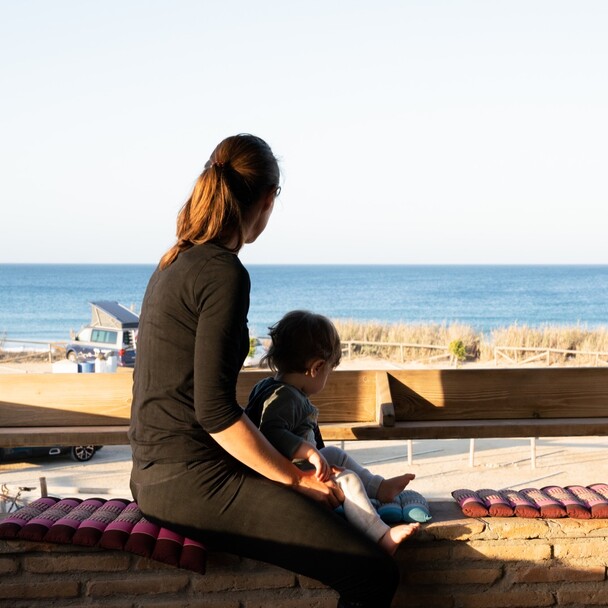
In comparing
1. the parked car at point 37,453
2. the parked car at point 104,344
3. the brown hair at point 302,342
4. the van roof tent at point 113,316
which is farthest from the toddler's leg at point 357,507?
the van roof tent at point 113,316

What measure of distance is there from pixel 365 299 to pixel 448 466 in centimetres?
5058

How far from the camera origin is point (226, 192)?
7.12 feet

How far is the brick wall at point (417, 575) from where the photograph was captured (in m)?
2.49

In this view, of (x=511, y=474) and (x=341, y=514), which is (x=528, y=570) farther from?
(x=511, y=474)

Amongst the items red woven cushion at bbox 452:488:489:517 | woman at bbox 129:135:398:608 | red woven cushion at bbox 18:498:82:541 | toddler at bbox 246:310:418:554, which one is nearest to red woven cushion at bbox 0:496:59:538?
red woven cushion at bbox 18:498:82:541

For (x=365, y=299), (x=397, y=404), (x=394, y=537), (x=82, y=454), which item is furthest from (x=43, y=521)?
(x=365, y=299)

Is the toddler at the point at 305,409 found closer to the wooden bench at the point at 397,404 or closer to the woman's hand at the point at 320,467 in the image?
the woman's hand at the point at 320,467

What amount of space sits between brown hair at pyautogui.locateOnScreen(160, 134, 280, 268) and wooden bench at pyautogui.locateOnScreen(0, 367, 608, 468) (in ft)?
4.36

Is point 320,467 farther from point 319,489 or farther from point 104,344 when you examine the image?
point 104,344

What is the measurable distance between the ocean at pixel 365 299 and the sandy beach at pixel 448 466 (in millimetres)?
25478

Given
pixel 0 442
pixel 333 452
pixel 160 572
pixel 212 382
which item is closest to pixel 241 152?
pixel 212 382

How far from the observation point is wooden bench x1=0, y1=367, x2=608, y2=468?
3.39 metres

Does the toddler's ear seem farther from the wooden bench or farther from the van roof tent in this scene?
the van roof tent

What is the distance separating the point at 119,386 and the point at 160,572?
1090mm
